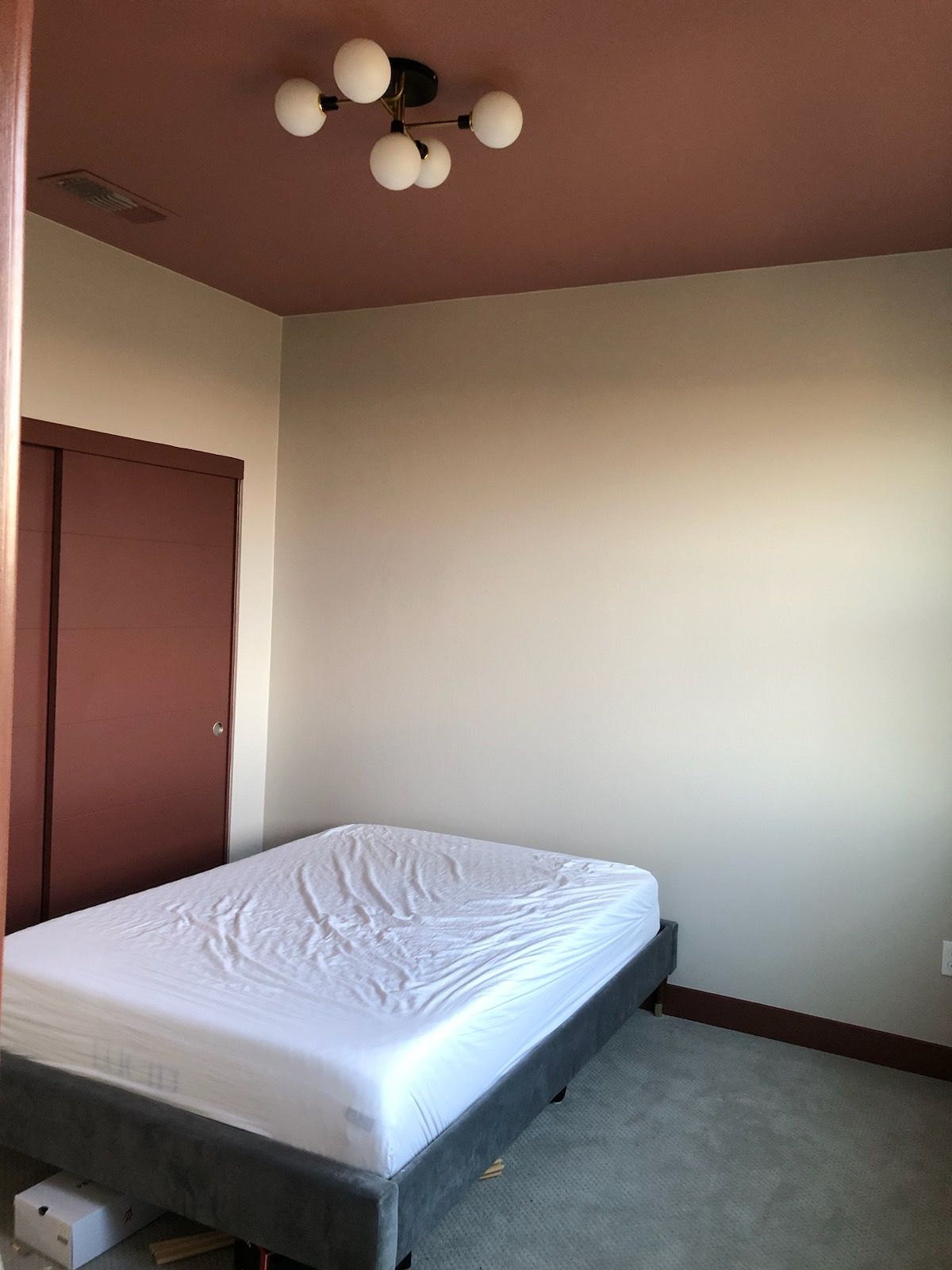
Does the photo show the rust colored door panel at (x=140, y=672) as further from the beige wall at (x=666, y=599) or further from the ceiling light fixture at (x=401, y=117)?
the ceiling light fixture at (x=401, y=117)

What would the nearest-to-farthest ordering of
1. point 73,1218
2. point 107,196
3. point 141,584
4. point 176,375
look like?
point 73,1218 < point 107,196 < point 141,584 < point 176,375

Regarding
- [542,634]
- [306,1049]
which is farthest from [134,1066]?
[542,634]

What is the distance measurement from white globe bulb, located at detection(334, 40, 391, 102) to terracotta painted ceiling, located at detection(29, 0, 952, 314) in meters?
0.14

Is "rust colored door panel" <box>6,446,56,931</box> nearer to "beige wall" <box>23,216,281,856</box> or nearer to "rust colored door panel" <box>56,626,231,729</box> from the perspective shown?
"rust colored door panel" <box>56,626,231,729</box>

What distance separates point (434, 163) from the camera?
97.9 inches

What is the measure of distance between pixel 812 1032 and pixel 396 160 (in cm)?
306

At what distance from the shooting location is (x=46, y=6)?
215 centimetres

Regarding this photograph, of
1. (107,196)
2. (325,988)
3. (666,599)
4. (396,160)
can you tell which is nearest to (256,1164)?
(325,988)

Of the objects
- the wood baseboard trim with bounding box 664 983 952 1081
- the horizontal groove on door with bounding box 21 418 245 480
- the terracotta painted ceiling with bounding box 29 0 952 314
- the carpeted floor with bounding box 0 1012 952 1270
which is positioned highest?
the terracotta painted ceiling with bounding box 29 0 952 314

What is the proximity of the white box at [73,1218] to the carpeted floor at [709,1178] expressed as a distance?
3 centimetres

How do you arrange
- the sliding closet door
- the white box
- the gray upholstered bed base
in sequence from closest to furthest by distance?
the gray upholstered bed base < the white box < the sliding closet door

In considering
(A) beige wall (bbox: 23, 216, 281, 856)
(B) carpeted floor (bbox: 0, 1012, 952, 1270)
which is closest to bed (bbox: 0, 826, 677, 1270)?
(B) carpeted floor (bbox: 0, 1012, 952, 1270)

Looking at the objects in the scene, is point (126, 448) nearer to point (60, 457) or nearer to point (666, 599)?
point (60, 457)

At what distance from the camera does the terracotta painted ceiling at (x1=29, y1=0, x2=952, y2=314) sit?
7.09ft
